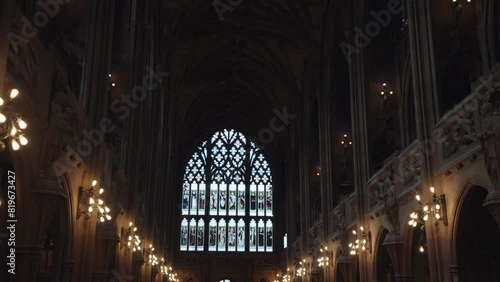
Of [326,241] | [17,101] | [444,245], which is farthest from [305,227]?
[17,101]

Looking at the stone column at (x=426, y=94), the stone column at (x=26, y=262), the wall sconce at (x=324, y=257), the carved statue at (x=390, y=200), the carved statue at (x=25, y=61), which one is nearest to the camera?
the carved statue at (x=25, y=61)

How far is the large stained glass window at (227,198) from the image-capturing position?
4581cm

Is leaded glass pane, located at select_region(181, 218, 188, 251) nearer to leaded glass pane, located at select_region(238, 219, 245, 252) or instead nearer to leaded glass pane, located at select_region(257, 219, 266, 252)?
leaded glass pane, located at select_region(238, 219, 245, 252)

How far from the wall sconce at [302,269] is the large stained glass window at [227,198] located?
11910 millimetres

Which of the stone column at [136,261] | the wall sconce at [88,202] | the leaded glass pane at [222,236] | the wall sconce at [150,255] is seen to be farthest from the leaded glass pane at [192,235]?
the wall sconce at [88,202]

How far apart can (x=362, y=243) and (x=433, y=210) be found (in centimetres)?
662

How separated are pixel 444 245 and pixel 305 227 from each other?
20294mm

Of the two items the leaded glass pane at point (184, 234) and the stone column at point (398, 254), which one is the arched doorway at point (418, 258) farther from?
the leaded glass pane at point (184, 234)

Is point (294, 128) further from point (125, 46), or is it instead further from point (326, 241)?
point (125, 46)

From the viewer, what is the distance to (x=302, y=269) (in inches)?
1287

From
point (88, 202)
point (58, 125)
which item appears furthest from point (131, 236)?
point (58, 125)

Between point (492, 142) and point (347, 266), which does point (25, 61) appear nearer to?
point (492, 142)

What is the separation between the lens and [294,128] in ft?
127

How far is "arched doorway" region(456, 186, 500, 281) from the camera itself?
13.6m
